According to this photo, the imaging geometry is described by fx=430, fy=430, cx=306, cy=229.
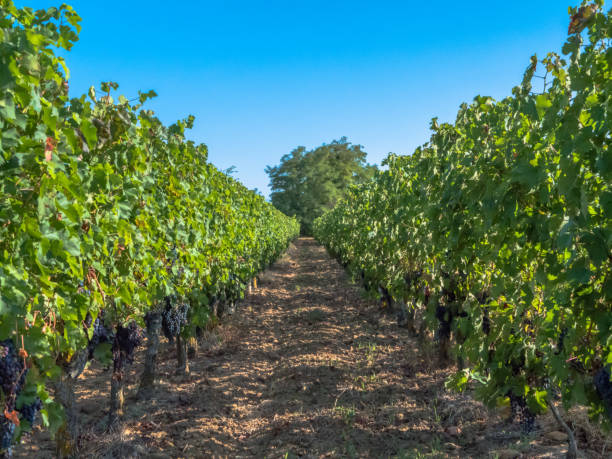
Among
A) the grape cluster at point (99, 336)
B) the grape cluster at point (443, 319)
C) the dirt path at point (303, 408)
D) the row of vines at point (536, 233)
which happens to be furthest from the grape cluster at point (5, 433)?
the grape cluster at point (443, 319)

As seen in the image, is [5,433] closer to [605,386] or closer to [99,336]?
[99,336]

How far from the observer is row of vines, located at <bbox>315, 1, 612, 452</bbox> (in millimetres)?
2014

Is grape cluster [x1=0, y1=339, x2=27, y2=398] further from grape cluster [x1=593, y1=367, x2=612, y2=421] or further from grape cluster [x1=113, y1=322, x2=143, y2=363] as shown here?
grape cluster [x1=593, y1=367, x2=612, y2=421]

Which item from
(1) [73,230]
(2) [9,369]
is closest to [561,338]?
(1) [73,230]

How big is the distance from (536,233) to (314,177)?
6025 centimetres

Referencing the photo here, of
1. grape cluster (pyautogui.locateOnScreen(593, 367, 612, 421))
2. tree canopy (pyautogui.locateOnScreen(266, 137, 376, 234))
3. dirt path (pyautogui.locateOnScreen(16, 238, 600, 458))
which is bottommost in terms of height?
dirt path (pyautogui.locateOnScreen(16, 238, 600, 458))

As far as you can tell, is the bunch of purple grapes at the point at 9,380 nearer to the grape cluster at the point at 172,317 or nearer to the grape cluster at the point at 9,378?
the grape cluster at the point at 9,378

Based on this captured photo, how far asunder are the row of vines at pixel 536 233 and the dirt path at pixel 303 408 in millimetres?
740

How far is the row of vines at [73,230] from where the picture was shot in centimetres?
179

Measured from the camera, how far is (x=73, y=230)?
7.00 feet

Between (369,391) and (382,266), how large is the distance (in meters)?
3.31

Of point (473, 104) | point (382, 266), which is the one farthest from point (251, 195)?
point (473, 104)

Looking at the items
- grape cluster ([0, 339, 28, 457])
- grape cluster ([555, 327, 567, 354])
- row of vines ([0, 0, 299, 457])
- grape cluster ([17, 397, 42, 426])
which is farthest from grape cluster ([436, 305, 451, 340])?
grape cluster ([0, 339, 28, 457])

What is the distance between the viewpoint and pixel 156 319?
207 inches
